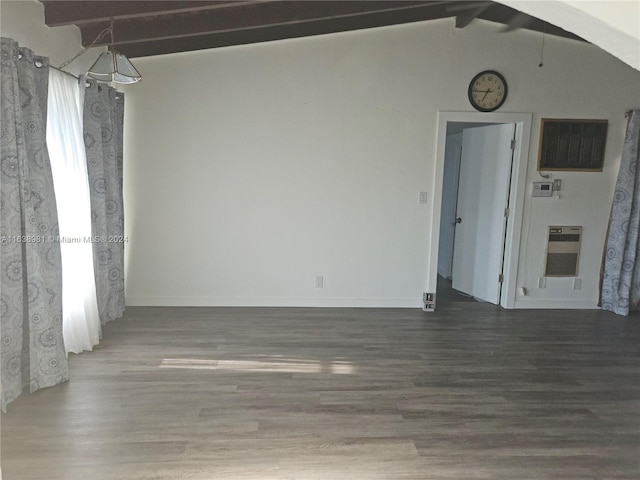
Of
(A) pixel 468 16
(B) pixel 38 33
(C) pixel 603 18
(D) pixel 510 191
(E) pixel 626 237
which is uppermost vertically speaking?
(A) pixel 468 16

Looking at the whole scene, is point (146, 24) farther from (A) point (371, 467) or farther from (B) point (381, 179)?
(A) point (371, 467)

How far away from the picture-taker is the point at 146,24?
378 cm

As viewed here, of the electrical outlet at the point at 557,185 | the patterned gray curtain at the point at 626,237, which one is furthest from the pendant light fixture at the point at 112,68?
the patterned gray curtain at the point at 626,237

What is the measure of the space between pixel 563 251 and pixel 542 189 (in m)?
0.75

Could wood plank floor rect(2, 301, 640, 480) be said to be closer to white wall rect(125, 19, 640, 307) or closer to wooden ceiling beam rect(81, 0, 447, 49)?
white wall rect(125, 19, 640, 307)

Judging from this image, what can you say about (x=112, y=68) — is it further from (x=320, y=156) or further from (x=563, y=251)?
(x=563, y=251)

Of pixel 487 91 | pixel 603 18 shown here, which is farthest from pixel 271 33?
pixel 603 18

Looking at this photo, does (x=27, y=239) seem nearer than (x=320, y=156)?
Yes

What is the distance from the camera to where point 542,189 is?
4.92 meters

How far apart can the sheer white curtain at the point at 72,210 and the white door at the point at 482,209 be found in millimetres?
4078

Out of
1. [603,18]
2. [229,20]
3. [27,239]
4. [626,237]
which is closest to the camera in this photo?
[603,18]

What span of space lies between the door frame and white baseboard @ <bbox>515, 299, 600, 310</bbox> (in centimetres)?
14

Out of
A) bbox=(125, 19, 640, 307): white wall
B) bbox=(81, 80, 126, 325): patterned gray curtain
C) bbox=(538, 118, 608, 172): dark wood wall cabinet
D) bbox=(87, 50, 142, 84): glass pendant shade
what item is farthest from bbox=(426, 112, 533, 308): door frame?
bbox=(81, 80, 126, 325): patterned gray curtain

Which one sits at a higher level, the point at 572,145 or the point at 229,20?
the point at 229,20
